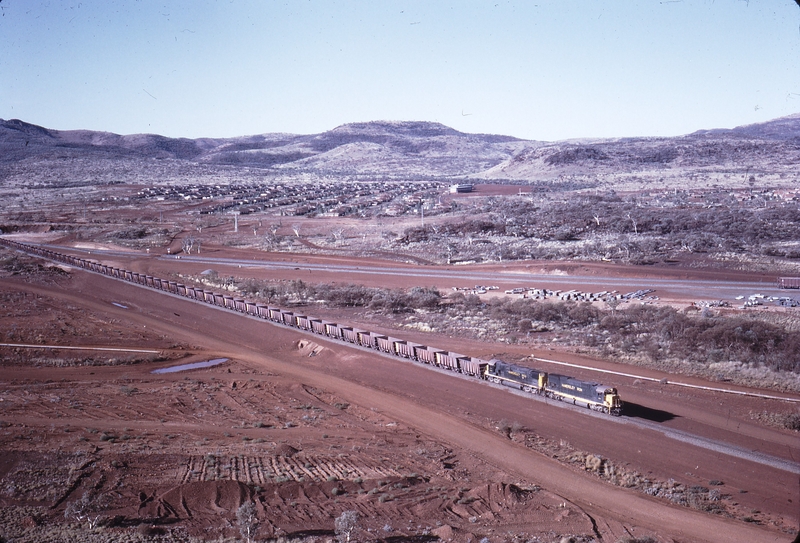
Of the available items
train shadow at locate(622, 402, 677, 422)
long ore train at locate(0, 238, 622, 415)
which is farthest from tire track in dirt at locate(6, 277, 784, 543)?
train shadow at locate(622, 402, 677, 422)

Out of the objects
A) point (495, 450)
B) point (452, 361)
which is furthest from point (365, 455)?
point (452, 361)

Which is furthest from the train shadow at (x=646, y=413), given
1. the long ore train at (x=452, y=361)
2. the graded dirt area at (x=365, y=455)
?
the long ore train at (x=452, y=361)

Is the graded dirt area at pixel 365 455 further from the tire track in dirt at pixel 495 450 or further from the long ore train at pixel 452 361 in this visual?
the long ore train at pixel 452 361

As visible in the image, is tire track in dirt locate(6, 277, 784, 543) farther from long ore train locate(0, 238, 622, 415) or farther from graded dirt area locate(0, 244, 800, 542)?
long ore train locate(0, 238, 622, 415)

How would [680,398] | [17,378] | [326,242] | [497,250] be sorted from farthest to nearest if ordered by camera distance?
1. [326,242]
2. [497,250]
3. [17,378]
4. [680,398]

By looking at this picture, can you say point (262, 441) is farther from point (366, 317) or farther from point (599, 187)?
point (599, 187)

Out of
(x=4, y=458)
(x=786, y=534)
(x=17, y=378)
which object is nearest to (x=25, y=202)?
(x=17, y=378)
